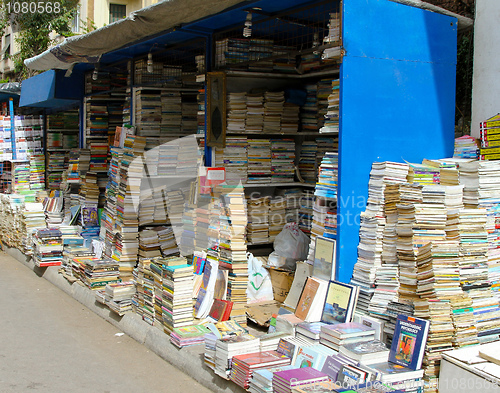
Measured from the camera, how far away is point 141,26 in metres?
6.43

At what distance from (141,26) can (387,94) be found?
3.14 meters

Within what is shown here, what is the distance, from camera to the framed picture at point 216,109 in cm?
654

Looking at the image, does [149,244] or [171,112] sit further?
[171,112]

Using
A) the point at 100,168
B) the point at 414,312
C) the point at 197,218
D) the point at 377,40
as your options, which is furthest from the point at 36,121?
the point at 414,312

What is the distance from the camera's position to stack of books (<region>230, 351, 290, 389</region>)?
13.6 feet

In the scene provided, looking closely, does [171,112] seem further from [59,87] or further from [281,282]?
[281,282]

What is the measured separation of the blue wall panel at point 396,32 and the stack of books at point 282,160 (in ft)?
7.50

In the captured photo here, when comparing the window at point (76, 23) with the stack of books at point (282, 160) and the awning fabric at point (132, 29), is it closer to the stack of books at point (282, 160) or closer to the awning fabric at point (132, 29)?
the awning fabric at point (132, 29)

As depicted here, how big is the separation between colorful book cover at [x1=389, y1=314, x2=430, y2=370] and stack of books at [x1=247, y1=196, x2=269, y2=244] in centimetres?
302

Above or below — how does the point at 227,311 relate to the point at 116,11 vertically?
below

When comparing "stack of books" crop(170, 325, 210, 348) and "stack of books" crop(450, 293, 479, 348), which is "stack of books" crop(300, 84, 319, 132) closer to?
"stack of books" crop(170, 325, 210, 348)

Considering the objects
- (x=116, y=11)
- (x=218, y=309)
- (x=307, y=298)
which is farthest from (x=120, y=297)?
(x=116, y=11)

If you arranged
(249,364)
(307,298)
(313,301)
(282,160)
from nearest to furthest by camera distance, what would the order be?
(249,364) < (313,301) < (307,298) < (282,160)

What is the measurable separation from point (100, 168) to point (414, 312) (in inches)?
280
